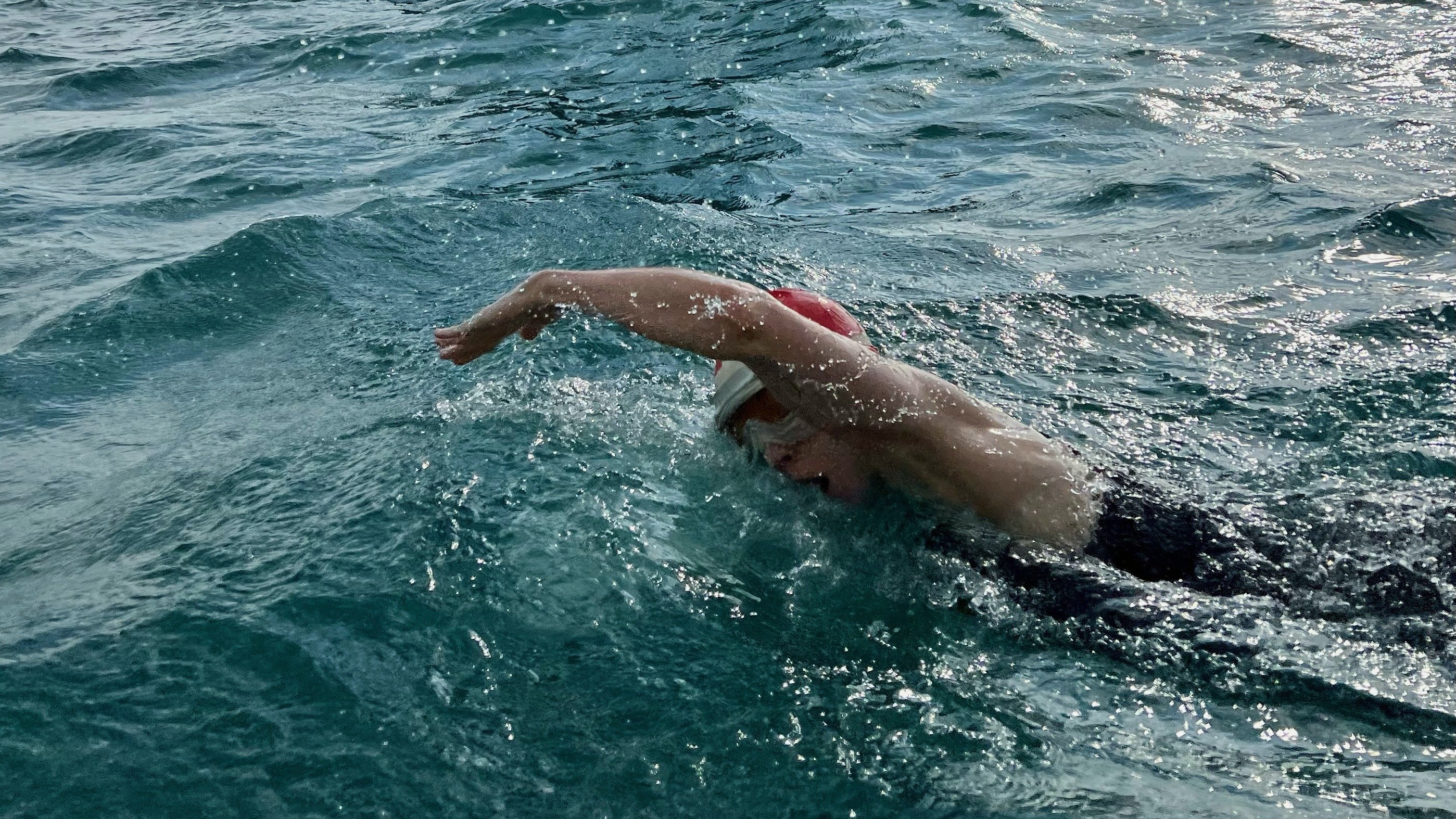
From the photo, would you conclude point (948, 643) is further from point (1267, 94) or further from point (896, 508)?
point (1267, 94)

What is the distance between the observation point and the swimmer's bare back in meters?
3.57

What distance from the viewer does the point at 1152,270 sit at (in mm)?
6949

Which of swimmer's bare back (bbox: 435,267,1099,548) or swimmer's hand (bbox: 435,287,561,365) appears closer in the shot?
swimmer's bare back (bbox: 435,267,1099,548)

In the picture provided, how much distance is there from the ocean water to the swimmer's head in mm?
149

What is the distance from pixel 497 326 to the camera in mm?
3881

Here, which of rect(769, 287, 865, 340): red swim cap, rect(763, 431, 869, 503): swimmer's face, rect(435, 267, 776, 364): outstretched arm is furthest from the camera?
rect(769, 287, 865, 340): red swim cap

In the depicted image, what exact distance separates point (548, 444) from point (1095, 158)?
549 cm

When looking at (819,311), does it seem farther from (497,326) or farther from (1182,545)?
(1182,545)

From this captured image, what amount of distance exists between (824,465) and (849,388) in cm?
47

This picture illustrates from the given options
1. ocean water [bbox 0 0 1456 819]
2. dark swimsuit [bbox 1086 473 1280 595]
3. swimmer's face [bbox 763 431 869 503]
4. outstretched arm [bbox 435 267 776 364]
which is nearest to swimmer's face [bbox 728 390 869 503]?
swimmer's face [bbox 763 431 869 503]

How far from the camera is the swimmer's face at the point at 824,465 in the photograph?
4066 millimetres

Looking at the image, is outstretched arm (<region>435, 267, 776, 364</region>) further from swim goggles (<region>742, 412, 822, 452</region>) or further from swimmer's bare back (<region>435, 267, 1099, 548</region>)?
swim goggles (<region>742, 412, 822, 452</region>)

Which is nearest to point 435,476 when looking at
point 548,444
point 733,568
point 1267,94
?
point 548,444

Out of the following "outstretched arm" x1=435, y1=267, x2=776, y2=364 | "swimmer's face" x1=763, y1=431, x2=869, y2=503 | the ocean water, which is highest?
"outstretched arm" x1=435, y1=267, x2=776, y2=364
